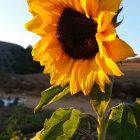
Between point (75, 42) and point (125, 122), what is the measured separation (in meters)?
0.45

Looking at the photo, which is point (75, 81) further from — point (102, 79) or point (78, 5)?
point (78, 5)

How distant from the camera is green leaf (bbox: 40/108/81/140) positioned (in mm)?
1254

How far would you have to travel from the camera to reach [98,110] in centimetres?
117

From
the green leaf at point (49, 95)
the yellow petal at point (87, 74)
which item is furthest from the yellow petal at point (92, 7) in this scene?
the green leaf at point (49, 95)

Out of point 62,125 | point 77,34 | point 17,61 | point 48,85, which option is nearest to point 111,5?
point 77,34

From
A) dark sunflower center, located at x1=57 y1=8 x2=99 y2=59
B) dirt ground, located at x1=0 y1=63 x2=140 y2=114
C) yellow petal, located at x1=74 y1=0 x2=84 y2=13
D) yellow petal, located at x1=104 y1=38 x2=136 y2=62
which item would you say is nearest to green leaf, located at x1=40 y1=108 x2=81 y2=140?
dark sunflower center, located at x1=57 y1=8 x2=99 y2=59

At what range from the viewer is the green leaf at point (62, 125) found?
125 cm

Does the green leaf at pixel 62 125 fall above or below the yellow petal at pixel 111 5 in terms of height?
below

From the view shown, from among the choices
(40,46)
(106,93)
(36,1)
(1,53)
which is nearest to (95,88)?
(106,93)

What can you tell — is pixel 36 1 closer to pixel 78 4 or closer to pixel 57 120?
pixel 78 4

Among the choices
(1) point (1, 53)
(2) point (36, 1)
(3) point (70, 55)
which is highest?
(2) point (36, 1)

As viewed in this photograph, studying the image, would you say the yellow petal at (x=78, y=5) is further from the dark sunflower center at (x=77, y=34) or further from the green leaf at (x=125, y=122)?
the green leaf at (x=125, y=122)

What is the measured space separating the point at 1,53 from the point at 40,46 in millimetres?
41618

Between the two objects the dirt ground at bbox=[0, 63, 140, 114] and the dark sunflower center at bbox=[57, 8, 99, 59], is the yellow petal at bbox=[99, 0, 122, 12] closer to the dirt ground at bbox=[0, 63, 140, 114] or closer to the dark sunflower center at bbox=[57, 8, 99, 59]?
the dark sunflower center at bbox=[57, 8, 99, 59]
